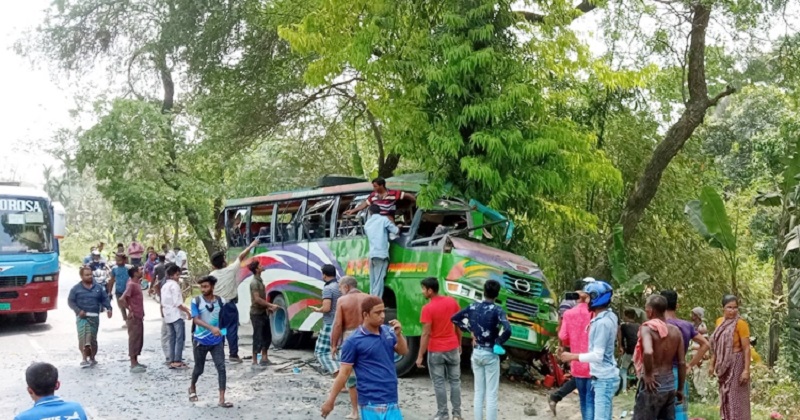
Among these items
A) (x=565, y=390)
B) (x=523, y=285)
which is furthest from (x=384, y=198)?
(x=565, y=390)

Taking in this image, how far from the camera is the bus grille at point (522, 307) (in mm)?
10641

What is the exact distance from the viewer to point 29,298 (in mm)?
16312

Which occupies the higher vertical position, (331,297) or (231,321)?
(331,297)

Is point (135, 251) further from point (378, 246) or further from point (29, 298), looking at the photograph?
point (378, 246)

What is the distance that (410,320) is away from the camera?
444 inches

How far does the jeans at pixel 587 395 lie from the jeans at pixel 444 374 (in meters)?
1.40

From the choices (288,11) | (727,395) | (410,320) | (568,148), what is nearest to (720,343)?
(727,395)

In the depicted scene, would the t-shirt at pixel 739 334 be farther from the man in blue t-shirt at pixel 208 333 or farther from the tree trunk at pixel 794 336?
the man in blue t-shirt at pixel 208 333

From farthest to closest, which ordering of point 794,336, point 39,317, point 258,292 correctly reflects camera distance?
point 39,317, point 258,292, point 794,336

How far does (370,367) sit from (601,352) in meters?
2.48

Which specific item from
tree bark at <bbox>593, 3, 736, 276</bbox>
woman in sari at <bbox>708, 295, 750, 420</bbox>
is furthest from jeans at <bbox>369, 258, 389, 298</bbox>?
tree bark at <bbox>593, 3, 736, 276</bbox>

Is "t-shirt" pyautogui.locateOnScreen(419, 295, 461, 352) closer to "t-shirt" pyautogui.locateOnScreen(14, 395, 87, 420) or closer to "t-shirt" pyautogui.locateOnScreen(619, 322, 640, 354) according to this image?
"t-shirt" pyautogui.locateOnScreen(619, 322, 640, 354)

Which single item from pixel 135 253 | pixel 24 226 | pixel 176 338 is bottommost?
pixel 176 338

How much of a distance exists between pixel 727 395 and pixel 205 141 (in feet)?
52.9
